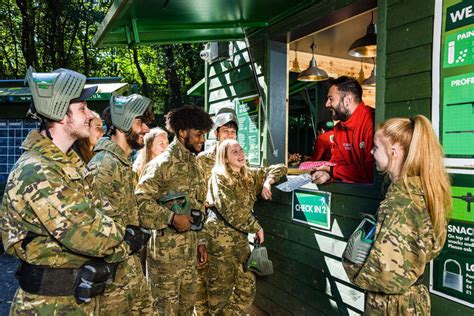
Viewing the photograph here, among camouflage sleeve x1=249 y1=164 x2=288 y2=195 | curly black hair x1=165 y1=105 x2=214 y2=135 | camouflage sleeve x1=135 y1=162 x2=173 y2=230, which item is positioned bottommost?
camouflage sleeve x1=135 y1=162 x2=173 y2=230

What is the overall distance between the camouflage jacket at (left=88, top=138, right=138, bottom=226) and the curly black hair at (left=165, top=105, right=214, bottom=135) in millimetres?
893

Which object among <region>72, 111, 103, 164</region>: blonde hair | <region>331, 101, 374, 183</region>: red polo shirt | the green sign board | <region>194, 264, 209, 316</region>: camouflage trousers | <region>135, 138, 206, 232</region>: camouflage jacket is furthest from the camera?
Answer: the green sign board

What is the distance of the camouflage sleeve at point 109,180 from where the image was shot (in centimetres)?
276

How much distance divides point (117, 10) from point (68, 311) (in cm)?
254

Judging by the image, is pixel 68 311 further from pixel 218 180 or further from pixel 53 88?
pixel 218 180

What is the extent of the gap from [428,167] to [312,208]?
177 centimetres

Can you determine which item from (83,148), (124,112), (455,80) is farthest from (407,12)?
(83,148)

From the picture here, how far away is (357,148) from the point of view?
3297mm

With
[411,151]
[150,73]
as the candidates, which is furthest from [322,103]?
[150,73]

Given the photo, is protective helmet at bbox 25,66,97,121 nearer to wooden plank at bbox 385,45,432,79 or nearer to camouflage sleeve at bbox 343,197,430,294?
camouflage sleeve at bbox 343,197,430,294

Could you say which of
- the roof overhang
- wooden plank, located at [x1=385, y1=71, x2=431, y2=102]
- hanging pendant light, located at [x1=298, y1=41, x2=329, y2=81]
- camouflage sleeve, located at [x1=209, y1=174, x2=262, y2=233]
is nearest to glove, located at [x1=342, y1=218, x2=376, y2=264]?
wooden plank, located at [x1=385, y1=71, x2=431, y2=102]

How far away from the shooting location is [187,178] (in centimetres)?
367

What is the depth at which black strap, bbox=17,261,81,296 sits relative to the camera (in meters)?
1.95

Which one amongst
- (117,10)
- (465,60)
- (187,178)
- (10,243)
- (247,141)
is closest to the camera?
(10,243)
